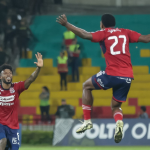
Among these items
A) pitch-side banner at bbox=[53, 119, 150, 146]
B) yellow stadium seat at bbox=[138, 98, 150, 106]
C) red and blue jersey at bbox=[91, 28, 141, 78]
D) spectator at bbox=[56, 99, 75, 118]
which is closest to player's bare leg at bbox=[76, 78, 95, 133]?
red and blue jersey at bbox=[91, 28, 141, 78]

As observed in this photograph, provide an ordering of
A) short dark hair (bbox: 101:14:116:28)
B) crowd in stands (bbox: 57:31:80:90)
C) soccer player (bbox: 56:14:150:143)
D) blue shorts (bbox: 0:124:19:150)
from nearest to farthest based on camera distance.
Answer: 1. soccer player (bbox: 56:14:150:143)
2. short dark hair (bbox: 101:14:116:28)
3. blue shorts (bbox: 0:124:19:150)
4. crowd in stands (bbox: 57:31:80:90)

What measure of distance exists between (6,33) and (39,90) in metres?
2.73

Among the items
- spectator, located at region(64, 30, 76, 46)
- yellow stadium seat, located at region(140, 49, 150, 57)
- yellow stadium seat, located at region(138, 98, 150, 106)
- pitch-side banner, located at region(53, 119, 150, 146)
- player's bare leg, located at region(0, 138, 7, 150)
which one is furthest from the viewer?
yellow stadium seat, located at region(140, 49, 150, 57)

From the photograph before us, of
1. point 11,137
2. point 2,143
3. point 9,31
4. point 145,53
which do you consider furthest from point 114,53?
point 145,53

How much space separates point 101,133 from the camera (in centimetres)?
1318

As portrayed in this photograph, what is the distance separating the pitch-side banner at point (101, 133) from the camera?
13.1m

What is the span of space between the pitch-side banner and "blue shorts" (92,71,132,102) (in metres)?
5.96

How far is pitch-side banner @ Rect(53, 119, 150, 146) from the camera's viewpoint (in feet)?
43.1

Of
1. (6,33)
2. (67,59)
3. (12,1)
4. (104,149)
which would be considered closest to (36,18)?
(12,1)

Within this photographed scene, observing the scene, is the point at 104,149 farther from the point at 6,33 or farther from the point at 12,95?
the point at 6,33

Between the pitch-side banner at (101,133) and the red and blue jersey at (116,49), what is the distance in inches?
247

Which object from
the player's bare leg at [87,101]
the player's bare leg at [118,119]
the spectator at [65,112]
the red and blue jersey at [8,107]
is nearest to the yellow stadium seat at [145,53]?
the spectator at [65,112]

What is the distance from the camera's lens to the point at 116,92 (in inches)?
288

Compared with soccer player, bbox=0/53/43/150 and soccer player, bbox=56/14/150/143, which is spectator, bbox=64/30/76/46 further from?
soccer player, bbox=56/14/150/143
